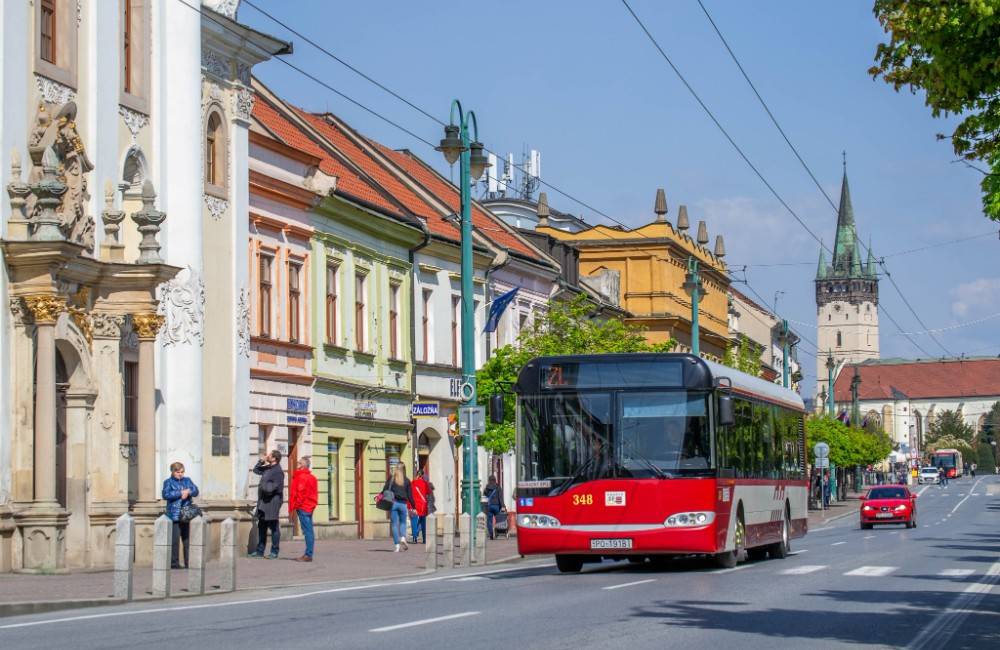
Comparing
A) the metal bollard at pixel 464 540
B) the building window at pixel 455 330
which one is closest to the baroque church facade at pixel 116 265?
the metal bollard at pixel 464 540

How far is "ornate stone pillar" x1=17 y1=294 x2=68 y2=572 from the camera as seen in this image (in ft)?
75.4

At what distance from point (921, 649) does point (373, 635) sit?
13.6ft

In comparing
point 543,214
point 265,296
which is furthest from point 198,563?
point 543,214

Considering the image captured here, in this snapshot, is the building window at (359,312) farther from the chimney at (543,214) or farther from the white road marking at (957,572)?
the chimney at (543,214)

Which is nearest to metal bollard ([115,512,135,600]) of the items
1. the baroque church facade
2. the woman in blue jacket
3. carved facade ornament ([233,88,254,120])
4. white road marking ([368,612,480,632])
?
white road marking ([368,612,480,632])

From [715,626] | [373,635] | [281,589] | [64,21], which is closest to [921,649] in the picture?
[715,626]

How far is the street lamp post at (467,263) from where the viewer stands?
96.5ft

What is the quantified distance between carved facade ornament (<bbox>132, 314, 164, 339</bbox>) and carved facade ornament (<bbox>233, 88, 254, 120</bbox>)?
6740 mm

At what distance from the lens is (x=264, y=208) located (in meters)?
36.4

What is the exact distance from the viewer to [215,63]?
101 feet

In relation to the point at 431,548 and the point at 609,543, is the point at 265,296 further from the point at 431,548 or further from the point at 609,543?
the point at 609,543

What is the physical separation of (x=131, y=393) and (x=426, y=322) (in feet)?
65.3

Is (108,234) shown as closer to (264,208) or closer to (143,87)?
(143,87)

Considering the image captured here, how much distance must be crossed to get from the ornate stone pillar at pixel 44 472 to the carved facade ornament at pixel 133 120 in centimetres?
453
